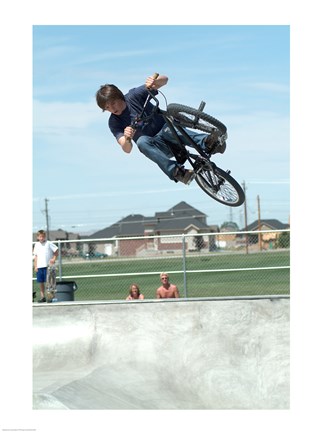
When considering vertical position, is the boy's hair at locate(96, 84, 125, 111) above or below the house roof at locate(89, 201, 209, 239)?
above

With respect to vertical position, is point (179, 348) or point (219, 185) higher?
point (219, 185)

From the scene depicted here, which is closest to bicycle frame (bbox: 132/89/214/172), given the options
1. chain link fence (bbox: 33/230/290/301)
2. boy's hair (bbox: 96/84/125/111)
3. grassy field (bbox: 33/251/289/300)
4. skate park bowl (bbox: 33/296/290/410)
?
boy's hair (bbox: 96/84/125/111)

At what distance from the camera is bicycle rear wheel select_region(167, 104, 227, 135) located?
8541mm

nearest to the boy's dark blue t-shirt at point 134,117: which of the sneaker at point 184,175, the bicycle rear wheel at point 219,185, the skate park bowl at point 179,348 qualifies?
the sneaker at point 184,175

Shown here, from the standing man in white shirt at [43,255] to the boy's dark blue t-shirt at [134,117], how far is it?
4.64 metres

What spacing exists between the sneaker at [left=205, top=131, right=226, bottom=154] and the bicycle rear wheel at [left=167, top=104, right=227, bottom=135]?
9 centimetres

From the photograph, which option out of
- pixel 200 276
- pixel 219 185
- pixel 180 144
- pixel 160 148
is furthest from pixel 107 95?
pixel 200 276

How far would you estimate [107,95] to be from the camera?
911 centimetres

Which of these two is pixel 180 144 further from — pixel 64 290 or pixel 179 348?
pixel 64 290

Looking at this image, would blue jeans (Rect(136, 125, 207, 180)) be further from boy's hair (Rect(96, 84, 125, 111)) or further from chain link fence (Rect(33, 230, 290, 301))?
chain link fence (Rect(33, 230, 290, 301))

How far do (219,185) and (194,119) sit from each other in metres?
0.98
